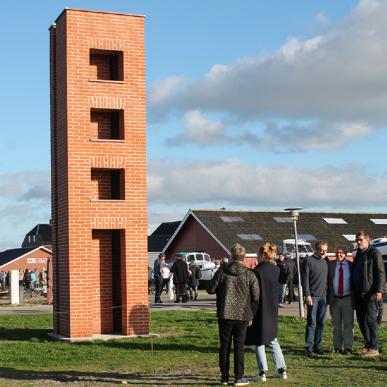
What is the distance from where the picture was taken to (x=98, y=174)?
1933cm

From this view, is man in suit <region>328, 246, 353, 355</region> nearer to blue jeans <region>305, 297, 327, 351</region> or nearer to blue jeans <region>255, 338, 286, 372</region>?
blue jeans <region>305, 297, 327, 351</region>

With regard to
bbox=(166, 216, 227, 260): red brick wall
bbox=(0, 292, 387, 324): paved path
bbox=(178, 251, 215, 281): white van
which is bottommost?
bbox=(0, 292, 387, 324): paved path

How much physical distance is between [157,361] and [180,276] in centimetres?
1701

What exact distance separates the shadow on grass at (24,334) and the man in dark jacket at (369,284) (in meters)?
7.20

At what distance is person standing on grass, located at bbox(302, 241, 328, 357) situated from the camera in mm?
14938

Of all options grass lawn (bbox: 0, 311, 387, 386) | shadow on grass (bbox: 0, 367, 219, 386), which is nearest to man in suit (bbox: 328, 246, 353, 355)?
grass lawn (bbox: 0, 311, 387, 386)

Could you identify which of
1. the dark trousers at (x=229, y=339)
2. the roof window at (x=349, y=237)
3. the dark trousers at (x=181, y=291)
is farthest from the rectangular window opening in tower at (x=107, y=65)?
the roof window at (x=349, y=237)

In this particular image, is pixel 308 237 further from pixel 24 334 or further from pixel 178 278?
pixel 24 334

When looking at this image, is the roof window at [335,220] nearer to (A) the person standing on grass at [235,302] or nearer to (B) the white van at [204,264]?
(B) the white van at [204,264]

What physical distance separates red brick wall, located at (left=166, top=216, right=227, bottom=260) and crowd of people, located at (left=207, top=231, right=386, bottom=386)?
42.7 m

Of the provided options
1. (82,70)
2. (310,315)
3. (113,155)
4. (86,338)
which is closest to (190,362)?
(310,315)

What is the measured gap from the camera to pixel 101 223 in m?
18.6

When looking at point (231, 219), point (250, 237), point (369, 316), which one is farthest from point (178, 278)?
point (231, 219)

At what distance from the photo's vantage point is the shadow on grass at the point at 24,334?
18984 millimetres
